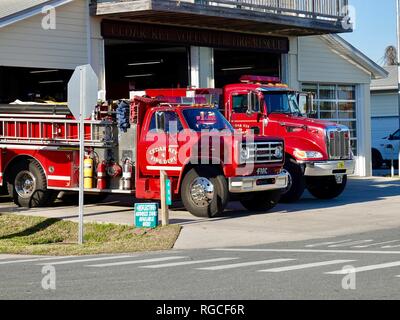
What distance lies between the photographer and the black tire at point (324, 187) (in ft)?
78.9

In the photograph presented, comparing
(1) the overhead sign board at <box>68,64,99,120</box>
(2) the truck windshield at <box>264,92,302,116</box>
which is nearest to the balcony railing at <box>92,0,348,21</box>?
(2) the truck windshield at <box>264,92,302,116</box>

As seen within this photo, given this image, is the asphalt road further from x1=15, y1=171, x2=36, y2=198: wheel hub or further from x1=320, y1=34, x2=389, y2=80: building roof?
x1=320, y1=34, x2=389, y2=80: building roof

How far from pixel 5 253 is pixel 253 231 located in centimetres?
481

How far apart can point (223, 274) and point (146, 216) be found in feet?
20.1

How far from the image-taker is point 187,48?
27609 millimetres

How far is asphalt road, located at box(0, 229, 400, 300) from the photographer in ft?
32.4

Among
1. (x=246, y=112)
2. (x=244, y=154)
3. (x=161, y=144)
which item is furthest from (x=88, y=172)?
(x=246, y=112)

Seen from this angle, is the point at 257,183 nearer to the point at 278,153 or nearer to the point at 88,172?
the point at 278,153

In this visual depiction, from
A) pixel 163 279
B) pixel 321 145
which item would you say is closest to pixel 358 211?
pixel 321 145

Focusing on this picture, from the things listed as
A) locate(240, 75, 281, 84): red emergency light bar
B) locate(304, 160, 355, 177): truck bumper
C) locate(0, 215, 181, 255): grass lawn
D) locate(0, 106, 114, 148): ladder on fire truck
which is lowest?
locate(0, 215, 181, 255): grass lawn

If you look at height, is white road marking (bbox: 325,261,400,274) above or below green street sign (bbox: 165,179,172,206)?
below

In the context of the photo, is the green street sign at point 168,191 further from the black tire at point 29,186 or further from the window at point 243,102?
the window at point 243,102

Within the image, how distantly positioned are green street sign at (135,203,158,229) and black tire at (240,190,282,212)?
3.77 meters
